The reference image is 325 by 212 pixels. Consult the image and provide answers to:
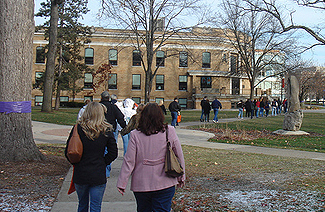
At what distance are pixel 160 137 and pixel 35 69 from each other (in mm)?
48424

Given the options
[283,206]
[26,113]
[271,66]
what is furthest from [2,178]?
[271,66]

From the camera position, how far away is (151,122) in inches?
150

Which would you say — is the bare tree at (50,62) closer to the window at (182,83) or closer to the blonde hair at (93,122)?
the blonde hair at (93,122)

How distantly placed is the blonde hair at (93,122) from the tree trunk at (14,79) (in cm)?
434

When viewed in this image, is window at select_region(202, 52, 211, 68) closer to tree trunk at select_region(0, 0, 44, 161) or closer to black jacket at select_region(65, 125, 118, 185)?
tree trunk at select_region(0, 0, 44, 161)

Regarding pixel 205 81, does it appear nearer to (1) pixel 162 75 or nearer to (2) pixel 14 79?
(1) pixel 162 75

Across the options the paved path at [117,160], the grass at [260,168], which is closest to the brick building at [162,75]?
the paved path at [117,160]

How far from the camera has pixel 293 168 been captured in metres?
8.47

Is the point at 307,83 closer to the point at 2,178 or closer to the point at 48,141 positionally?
the point at 48,141

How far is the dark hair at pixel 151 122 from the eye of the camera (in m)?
3.79

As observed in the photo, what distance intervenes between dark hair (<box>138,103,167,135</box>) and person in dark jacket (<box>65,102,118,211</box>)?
63cm

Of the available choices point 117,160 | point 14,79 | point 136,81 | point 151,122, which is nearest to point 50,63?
point 117,160

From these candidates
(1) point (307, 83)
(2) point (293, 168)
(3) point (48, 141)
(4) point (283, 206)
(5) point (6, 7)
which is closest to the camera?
(4) point (283, 206)

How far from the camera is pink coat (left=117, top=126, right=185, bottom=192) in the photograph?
373cm
